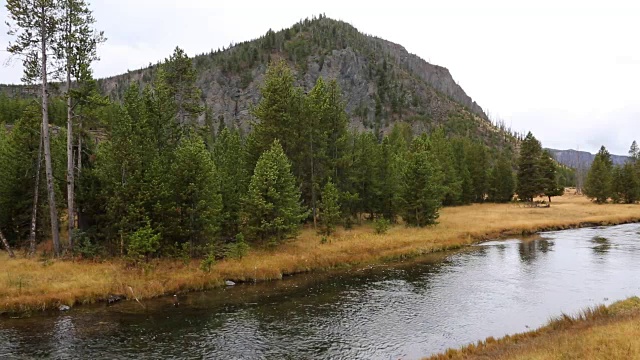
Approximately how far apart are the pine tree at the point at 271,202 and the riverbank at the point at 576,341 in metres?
21.2

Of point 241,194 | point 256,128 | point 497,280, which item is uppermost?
point 256,128

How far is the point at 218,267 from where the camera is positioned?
103ft

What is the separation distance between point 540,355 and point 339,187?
38.3 meters

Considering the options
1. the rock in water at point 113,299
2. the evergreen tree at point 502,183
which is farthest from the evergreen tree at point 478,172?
the rock in water at point 113,299

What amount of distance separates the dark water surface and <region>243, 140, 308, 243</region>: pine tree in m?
5.45

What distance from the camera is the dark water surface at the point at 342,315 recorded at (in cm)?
1867

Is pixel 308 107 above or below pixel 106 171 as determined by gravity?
above

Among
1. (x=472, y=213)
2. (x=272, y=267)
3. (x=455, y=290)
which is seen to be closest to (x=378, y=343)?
(x=455, y=290)

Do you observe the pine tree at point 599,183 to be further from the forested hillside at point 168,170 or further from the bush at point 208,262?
the bush at point 208,262

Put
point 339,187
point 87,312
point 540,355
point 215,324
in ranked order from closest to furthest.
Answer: point 540,355 → point 215,324 → point 87,312 → point 339,187

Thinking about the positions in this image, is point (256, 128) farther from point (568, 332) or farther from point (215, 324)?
point (568, 332)

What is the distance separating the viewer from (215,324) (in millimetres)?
21953

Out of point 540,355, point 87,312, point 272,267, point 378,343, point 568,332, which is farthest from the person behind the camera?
point 272,267

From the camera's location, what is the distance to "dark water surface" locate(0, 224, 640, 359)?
1867cm
